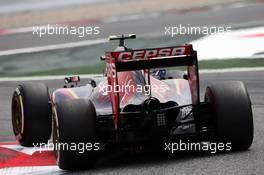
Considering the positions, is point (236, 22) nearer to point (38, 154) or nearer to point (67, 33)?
point (67, 33)

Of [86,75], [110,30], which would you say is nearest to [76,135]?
[86,75]

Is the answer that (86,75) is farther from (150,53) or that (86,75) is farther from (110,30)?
(150,53)

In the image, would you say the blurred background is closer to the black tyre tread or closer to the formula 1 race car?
the formula 1 race car

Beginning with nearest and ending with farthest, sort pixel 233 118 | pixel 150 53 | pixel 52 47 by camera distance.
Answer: pixel 150 53 < pixel 233 118 < pixel 52 47

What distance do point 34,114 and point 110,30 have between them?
12988 mm

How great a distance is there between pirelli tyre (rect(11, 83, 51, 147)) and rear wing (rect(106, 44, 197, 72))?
6.16ft

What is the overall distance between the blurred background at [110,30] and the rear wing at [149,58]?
801 cm

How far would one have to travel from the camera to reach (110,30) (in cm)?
2267

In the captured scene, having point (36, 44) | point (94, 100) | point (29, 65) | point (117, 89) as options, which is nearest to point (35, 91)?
point (94, 100)

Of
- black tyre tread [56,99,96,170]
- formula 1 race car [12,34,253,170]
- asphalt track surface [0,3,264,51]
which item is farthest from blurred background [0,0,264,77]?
black tyre tread [56,99,96,170]

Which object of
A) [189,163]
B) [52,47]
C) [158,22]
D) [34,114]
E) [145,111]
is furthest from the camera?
[158,22]

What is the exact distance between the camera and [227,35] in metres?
19.5

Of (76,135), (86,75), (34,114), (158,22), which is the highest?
(158,22)

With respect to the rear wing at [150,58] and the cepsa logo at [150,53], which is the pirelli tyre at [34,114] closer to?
the rear wing at [150,58]
